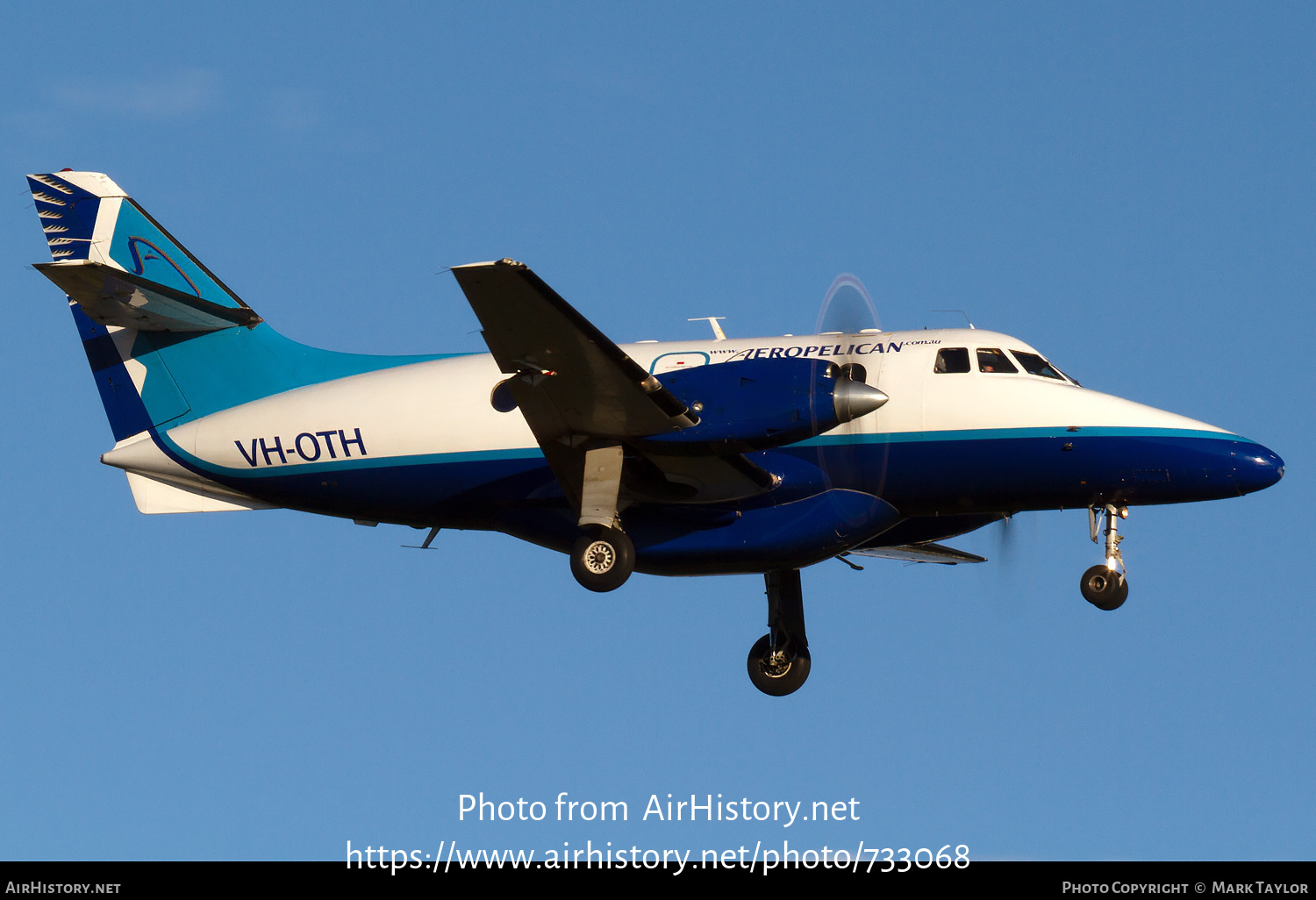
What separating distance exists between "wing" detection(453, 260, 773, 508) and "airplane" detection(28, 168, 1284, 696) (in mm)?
25

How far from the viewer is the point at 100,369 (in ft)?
64.5

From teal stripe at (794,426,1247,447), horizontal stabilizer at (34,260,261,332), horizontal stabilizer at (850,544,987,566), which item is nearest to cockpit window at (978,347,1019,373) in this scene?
teal stripe at (794,426,1247,447)

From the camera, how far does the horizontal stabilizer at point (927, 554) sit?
2042 cm

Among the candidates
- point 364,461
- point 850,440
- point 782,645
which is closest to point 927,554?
point 782,645

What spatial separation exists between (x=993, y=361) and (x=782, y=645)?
15.6 feet

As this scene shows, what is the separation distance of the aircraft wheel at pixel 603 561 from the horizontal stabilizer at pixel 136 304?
18.8 feet

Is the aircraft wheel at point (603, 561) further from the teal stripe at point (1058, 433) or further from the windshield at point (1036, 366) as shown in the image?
the windshield at point (1036, 366)

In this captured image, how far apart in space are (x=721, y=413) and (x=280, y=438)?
5618mm

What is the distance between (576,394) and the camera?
16.5m

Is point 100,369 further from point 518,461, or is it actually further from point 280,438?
point 518,461

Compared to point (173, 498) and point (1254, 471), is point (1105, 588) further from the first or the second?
point (173, 498)

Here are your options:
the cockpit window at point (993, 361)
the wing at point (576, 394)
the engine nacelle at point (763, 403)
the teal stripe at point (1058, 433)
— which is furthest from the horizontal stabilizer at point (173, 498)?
the cockpit window at point (993, 361)

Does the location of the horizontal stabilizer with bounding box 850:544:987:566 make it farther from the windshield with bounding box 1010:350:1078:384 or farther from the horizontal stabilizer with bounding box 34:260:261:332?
the horizontal stabilizer with bounding box 34:260:261:332

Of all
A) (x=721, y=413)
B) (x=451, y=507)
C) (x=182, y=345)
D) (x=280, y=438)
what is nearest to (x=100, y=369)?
(x=182, y=345)
